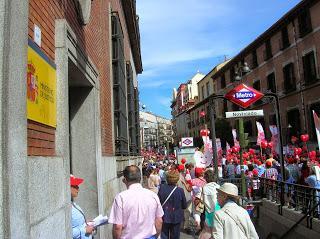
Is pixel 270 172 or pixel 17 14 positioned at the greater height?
pixel 17 14

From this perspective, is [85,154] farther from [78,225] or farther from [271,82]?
[271,82]

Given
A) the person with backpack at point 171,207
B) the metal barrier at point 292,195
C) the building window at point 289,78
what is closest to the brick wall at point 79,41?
the person with backpack at point 171,207

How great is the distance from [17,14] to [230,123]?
52907 mm

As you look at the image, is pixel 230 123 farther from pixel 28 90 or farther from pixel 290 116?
pixel 28 90

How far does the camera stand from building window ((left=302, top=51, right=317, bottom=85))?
32094 mm

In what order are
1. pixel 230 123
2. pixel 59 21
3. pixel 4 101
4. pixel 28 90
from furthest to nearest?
pixel 230 123
pixel 59 21
pixel 28 90
pixel 4 101

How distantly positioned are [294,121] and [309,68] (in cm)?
496

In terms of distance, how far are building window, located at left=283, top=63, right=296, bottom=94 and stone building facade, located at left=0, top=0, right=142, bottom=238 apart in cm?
2809

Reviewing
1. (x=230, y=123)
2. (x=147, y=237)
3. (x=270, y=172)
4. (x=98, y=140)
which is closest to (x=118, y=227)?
(x=147, y=237)

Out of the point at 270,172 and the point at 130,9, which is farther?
the point at 130,9

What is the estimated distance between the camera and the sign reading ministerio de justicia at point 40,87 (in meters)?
4.02

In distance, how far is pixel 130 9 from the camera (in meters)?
18.7

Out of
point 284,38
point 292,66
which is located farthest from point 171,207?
point 284,38

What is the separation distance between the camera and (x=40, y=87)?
432 centimetres
